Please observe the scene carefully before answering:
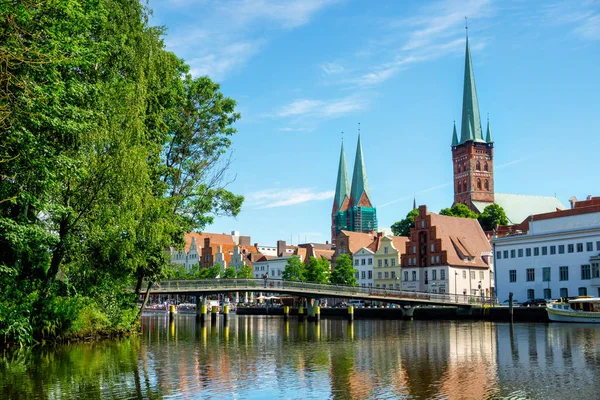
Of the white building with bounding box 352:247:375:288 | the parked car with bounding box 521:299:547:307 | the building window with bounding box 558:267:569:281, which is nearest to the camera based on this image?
the parked car with bounding box 521:299:547:307

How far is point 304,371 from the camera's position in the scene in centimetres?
2606

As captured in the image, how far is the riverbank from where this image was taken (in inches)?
2761

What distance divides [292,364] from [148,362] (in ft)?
19.4

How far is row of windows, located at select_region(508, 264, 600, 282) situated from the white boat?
42.3 feet

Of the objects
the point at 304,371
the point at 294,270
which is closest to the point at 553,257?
the point at 294,270

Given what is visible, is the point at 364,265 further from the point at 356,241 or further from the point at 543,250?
the point at 543,250

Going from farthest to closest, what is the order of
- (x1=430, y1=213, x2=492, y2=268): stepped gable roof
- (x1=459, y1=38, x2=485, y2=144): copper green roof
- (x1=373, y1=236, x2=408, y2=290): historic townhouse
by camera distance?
1. (x1=459, y1=38, x2=485, y2=144): copper green roof
2. (x1=373, y1=236, x2=408, y2=290): historic townhouse
3. (x1=430, y1=213, x2=492, y2=268): stepped gable roof

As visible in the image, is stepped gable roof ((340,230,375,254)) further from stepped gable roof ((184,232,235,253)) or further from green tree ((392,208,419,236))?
stepped gable roof ((184,232,235,253))

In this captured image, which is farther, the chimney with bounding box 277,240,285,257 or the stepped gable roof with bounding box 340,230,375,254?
the chimney with bounding box 277,240,285,257

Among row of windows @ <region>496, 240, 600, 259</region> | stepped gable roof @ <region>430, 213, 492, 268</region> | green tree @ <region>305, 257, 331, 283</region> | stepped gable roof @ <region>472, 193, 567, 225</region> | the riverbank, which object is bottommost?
the riverbank

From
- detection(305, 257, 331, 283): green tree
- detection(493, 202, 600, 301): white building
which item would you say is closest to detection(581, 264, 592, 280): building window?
detection(493, 202, 600, 301): white building

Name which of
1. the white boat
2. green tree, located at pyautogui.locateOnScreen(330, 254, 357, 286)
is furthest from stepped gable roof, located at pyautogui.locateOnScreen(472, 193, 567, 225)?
the white boat

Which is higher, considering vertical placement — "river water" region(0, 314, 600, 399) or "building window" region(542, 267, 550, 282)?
"building window" region(542, 267, 550, 282)

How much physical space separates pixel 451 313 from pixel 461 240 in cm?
3159
